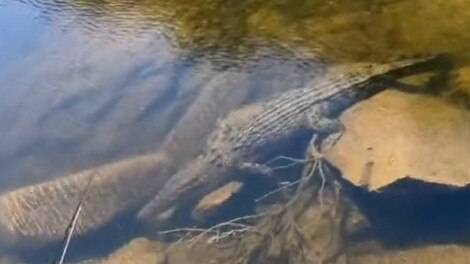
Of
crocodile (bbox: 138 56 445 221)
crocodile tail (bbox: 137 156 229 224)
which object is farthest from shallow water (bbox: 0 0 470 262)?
crocodile tail (bbox: 137 156 229 224)

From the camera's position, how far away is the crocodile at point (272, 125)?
191 inches

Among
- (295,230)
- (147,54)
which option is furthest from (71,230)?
(147,54)

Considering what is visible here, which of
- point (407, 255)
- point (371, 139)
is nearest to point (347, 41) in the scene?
point (371, 139)

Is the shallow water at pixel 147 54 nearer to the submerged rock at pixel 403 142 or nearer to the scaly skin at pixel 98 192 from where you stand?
the scaly skin at pixel 98 192

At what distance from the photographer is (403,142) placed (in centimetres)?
481

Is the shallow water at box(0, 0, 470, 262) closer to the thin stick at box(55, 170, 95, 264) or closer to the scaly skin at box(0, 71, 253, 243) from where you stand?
the scaly skin at box(0, 71, 253, 243)

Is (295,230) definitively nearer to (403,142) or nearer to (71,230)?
(403,142)

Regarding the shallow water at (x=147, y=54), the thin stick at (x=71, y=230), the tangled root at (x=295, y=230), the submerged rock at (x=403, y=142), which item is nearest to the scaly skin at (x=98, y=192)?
the thin stick at (x=71, y=230)

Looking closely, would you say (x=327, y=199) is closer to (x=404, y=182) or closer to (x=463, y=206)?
(x=404, y=182)

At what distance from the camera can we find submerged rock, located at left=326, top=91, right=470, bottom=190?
14.8 feet

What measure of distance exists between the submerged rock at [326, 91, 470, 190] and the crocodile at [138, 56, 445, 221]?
0.14m

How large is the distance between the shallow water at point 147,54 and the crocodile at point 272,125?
0.99 feet

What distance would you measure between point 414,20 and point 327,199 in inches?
93.7

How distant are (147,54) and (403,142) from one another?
247 centimetres
